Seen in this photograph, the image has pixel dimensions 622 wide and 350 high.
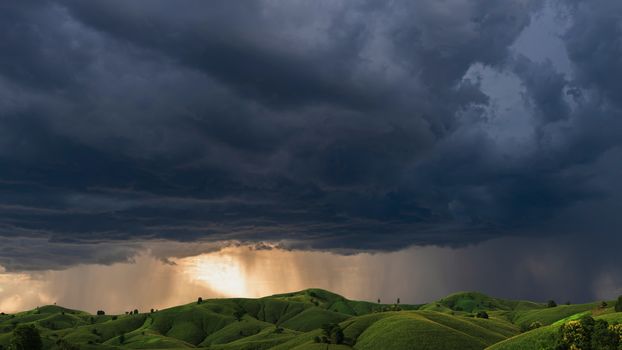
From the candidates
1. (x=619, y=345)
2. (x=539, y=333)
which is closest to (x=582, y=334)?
(x=619, y=345)

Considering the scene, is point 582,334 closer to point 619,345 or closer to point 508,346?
point 619,345

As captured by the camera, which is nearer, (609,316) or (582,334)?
(582,334)

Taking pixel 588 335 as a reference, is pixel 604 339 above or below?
below

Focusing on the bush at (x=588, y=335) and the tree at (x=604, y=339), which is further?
the bush at (x=588, y=335)

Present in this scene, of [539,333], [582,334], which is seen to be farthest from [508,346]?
[582,334]

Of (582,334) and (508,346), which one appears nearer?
(582,334)

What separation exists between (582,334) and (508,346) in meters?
33.0

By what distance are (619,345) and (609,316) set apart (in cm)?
3651

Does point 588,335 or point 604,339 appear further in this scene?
point 588,335

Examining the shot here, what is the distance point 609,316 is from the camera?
185m

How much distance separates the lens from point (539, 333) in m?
182

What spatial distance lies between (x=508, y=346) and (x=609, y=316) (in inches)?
1328

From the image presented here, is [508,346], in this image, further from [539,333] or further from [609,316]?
[609,316]

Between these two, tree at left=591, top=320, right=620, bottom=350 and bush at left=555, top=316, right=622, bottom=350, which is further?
bush at left=555, top=316, right=622, bottom=350
